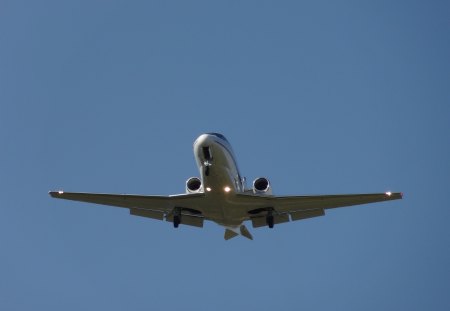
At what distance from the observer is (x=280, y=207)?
3331 centimetres

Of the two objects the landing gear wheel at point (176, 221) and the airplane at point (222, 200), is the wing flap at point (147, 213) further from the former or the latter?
the landing gear wheel at point (176, 221)

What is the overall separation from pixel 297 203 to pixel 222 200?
377 centimetres

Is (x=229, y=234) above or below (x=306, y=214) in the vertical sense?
below

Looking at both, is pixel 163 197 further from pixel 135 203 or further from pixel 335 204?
pixel 335 204

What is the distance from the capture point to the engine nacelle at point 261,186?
108 feet

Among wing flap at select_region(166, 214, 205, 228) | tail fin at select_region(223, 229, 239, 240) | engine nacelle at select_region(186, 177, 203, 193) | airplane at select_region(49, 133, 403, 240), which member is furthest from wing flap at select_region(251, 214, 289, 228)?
engine nacelle at select_region(186, 177, 203, 193)

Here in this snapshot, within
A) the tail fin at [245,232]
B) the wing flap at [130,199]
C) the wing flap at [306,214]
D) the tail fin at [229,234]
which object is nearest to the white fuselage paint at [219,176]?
the wing flap at [130,199]

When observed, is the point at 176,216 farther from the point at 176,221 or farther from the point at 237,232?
the point at 237,232

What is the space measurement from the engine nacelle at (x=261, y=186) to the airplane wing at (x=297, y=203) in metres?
0.61

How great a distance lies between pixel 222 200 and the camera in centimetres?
3153

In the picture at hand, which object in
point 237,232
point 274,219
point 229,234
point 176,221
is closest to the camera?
point 176,221

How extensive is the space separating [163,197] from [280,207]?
5.41 m

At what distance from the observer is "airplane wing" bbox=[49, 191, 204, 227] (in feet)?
108

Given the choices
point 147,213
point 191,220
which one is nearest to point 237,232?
point 191,220
